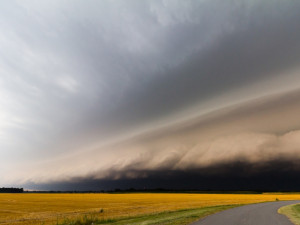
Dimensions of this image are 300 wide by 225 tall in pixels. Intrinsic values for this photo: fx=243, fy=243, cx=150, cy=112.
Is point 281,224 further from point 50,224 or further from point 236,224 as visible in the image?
point 50,224

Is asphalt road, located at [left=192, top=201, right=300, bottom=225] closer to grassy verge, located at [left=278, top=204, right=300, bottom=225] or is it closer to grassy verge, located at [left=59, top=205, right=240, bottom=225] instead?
grassy verge, located at [left=278, top=204, right=300, bottom=225]

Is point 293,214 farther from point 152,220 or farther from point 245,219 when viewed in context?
point 152,220

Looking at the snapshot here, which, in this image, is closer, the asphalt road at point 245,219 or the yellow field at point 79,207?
the asphalt road at point 245,219

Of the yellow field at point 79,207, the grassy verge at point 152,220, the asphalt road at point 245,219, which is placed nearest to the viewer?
the asphalt road at point 245,219

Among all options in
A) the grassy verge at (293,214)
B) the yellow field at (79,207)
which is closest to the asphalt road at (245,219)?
the grassy verge at (293,214)

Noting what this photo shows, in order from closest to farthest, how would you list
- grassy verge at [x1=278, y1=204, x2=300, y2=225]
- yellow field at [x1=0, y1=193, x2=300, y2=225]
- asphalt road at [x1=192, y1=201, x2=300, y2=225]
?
1. asphalt road at [x1=192, y1=201, x2=300, y2=225]
2. grassy verge at [x1=278, y1=204, x2=300, y2=225]
3. yellow field at [x1=0, y1=193, x2=300, y2=225]

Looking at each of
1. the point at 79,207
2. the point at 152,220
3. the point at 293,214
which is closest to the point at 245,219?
the point at 152,220

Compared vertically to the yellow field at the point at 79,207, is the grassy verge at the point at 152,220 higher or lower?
lower

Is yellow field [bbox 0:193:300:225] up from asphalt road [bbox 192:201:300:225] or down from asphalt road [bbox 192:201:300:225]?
up

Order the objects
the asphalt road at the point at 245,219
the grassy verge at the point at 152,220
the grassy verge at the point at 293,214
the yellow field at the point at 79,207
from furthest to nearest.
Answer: the yellow field at the point at 79,207 < the grassy verge at the point at 293,214 < the grassy verge at the point at 152,220 < the asphalt road at the point at 245,219

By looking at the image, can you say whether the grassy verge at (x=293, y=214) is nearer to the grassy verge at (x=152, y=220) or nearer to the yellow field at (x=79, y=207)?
the grassy verge at (x=152, y=220)

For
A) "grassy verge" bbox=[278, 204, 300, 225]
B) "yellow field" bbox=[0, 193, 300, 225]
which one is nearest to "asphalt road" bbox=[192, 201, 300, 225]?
"grassy verge" bbox=[278, 204, 300, 225]

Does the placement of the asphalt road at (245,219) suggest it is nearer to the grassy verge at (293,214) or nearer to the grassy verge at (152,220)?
the grassy verge at (293,214)

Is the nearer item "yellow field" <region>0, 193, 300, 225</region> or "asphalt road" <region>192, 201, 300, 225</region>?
"asphalt road" <region>192, 201, 300, 225</region>
